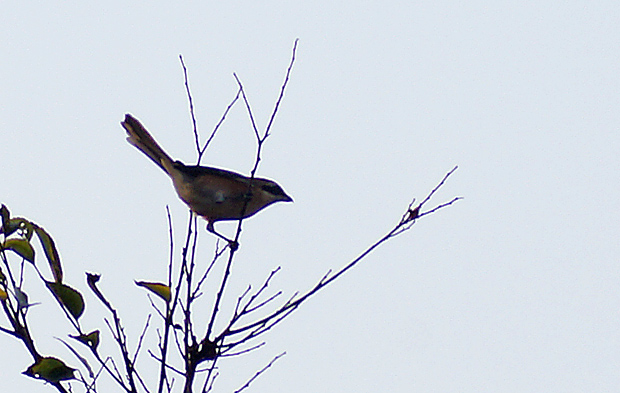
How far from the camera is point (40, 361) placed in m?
2.70

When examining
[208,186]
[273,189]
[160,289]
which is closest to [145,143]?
[208,186]

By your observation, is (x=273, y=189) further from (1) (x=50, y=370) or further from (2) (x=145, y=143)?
(1) (x=50, y=370)

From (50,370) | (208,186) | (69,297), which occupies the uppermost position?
(208,186)

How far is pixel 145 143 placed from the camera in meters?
5.13

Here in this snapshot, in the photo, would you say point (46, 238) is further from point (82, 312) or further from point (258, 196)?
point (258, 196)

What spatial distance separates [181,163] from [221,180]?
333 mm

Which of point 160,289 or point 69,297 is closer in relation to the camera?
point 69,297

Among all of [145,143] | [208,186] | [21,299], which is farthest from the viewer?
[145,143]

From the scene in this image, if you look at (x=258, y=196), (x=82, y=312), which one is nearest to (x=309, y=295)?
(x=82, y=312)

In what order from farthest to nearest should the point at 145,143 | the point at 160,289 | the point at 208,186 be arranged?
the point at 145,143 → the point at 208,186 → the point at 160,289

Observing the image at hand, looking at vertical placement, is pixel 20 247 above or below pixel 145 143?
below

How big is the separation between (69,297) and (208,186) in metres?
2.16

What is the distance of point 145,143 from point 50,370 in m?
2.58

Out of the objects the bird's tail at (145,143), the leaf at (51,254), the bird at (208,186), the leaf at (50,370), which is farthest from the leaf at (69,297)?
the bird's tail at (145,143)
